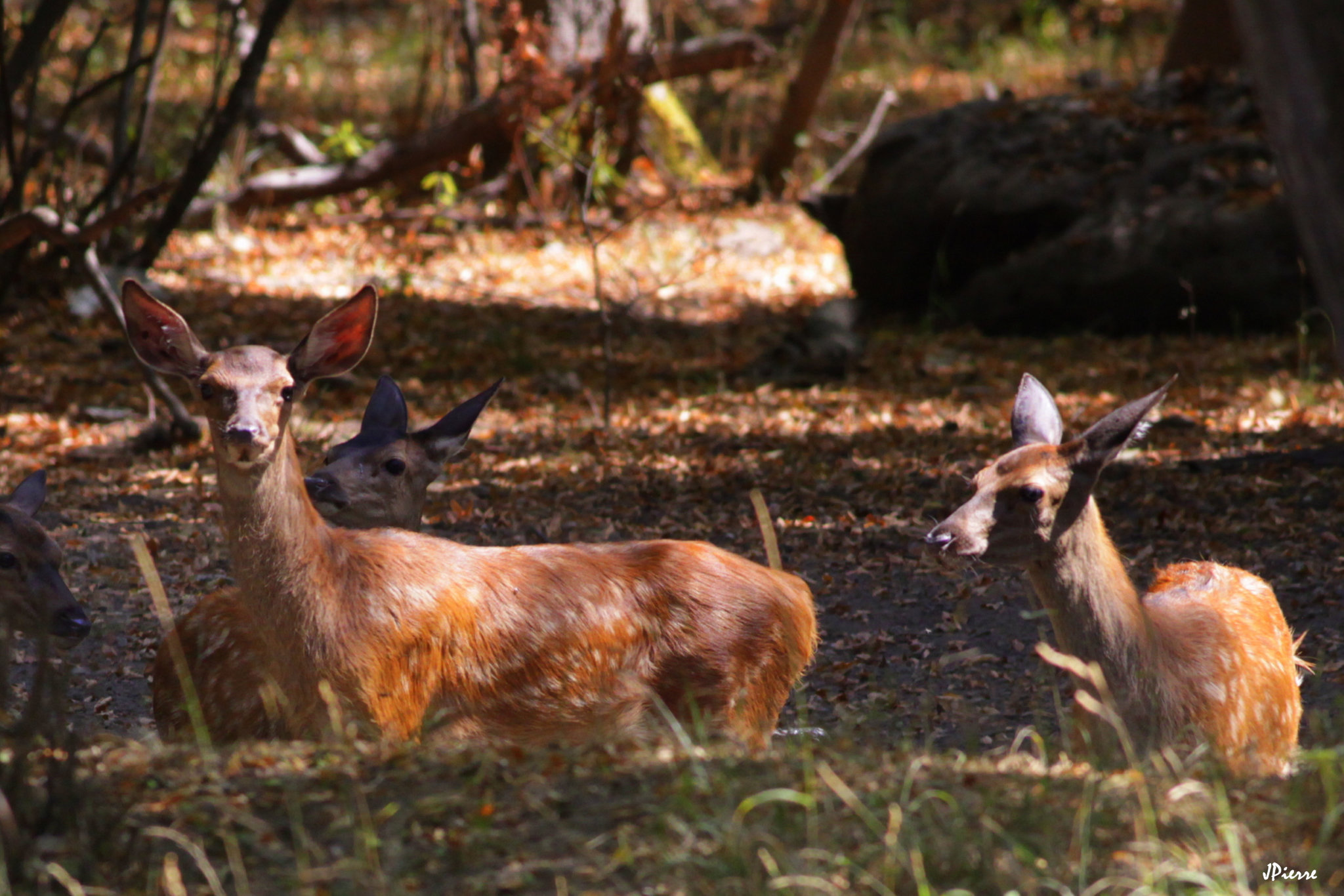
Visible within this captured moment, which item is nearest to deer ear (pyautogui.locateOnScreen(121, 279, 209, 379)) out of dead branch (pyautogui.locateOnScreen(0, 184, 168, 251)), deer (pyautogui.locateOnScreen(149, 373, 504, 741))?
deer (pyautogui.locateOnScreen(149, 373, 504, 741))

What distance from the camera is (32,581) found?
5.36 metres

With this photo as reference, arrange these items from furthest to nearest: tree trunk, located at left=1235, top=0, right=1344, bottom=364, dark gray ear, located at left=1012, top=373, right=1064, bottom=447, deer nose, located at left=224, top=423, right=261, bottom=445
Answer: dark gray ear, located at left=1012, top=373, right=1064, bottom=447 < deer nose, located at left=224, top=423, right=261, bottom=445 < tree trunk, located at left=1235, top=0, right=1344, bottom=364

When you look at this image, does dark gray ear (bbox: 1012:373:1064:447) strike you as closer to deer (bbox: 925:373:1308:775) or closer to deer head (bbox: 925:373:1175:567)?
deer (bbox: 925:373:1308:775)

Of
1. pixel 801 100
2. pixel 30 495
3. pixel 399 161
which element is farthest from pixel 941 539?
pixel 801 100

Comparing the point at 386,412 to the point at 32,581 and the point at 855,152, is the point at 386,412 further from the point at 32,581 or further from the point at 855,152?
the point at 855,152

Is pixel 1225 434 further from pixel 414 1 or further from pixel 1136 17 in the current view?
pixel 414 1

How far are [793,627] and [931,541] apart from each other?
624 millimetres

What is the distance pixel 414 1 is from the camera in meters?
22.6

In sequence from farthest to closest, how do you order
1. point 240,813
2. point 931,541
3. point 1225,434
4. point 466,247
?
point 466,247 → point 1225,434 → point 931,541 → point 240,813

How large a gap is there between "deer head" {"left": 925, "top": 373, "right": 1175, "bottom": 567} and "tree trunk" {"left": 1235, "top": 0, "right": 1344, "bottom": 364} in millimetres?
1816

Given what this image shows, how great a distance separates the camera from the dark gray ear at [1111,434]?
479 cm

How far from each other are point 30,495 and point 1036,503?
3.87 metres

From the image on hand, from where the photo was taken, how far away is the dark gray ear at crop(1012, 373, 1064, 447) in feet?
17.6

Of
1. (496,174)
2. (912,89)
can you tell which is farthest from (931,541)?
(912,89)
